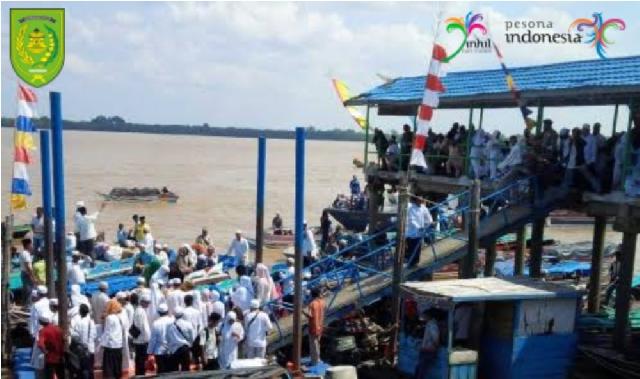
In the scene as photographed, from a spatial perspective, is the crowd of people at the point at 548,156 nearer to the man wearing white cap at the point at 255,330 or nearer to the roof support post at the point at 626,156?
the roof support post at the point at 626,156

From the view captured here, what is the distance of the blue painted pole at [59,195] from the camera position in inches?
425

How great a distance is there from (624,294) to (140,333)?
7.77 metres

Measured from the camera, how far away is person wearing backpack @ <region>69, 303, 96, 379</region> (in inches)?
397

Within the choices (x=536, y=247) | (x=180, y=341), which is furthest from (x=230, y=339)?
(x=536, y=247)

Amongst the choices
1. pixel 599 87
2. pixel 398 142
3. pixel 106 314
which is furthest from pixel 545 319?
pixel 398 142

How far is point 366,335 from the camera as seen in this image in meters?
12.2

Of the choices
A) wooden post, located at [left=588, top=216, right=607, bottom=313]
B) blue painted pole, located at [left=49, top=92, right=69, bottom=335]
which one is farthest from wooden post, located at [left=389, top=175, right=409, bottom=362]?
wooden post, located at [left=588, top=216, right=607, bottom=313]

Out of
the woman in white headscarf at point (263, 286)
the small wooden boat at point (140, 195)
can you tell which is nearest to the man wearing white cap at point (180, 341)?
the woman in white headscarf at point (263, 286)

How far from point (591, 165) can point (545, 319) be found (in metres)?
3.49

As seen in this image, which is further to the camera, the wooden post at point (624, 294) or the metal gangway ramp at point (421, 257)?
the wooden post at point (624, 294)

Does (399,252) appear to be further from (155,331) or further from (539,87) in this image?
(539,87)

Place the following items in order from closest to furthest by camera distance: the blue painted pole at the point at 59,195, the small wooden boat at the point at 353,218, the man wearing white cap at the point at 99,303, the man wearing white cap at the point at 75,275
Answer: the blue painted pole at the point at 59,195 < the man wearing white cap at the point at 99,303 < the man wearing white cap at the point at 75,275 < the small wooden boat at the point at 353,218

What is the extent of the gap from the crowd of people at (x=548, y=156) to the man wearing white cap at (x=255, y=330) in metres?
5.85

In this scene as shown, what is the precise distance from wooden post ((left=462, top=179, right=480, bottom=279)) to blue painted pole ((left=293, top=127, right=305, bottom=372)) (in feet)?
8.79
